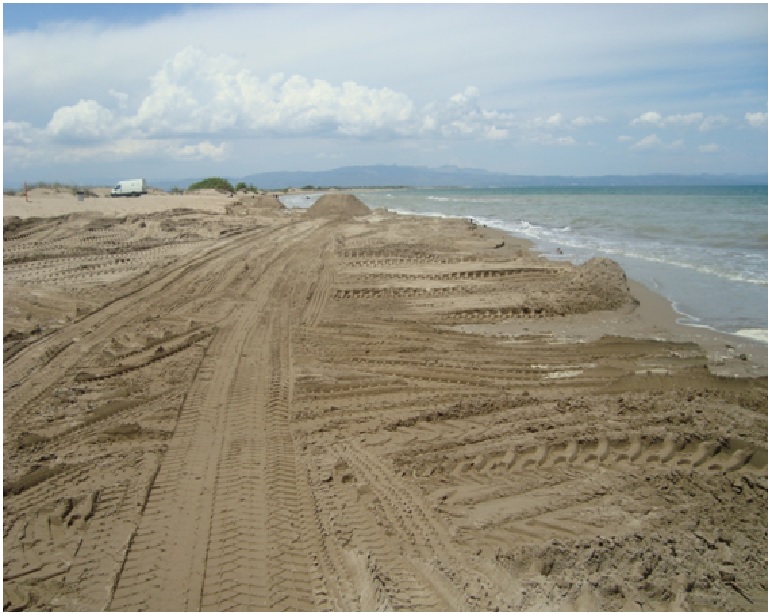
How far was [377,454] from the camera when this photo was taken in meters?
6.02

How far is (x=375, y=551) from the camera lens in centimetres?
450

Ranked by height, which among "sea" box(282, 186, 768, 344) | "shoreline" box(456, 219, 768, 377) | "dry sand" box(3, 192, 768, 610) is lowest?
"dry sand" box(3, 192, 768, 610)

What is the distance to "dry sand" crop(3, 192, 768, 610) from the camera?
13.8ft

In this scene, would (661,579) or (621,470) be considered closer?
(661,579)

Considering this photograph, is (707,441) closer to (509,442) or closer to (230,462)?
(509,442)

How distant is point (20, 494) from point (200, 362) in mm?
3397

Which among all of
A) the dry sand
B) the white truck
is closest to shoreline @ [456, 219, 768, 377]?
the dry sand

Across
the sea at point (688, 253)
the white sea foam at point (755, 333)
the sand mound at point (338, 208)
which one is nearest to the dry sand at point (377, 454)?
the white sea foam at point (755, 333)

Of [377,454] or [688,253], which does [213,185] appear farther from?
[377,454]

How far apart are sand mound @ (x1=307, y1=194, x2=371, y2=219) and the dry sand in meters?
19.6

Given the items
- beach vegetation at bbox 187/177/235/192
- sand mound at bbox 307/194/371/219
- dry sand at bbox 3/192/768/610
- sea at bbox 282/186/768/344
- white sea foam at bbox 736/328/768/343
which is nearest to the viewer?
dry sand at bbox 3/192/768/610

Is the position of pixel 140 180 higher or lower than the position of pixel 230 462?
higher

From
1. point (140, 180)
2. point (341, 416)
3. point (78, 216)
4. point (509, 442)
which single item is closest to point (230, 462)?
point (341, 416)

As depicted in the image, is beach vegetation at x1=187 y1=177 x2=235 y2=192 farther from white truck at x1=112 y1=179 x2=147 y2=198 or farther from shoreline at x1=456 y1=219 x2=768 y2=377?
shoreline at x1=456 y1=219 x2=768 y2=377
